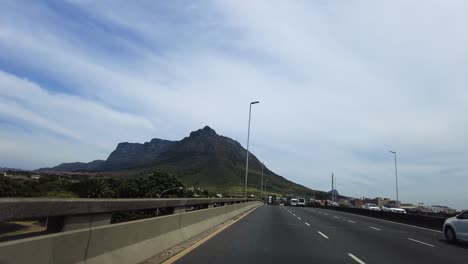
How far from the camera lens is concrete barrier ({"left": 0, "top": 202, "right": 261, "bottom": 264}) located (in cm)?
543

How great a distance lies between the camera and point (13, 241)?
17.3ft

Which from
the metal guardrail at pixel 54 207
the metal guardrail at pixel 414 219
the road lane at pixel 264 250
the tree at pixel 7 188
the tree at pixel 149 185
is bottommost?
the road lane at pixel 264 250

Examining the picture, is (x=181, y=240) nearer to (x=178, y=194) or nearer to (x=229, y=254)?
(x=229, y=254)

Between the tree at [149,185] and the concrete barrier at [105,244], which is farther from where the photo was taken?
the tree at [149,185]

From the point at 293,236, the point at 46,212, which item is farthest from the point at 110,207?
the point at 293,236

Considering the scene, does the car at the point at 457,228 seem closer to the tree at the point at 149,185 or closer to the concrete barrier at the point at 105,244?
the concrete barrier at the point at 105,244

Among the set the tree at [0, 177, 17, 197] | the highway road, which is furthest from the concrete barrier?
the tree at [0, 177, 17, 197]

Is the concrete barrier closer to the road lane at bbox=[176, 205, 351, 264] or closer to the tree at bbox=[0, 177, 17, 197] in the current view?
the road lane at bbox=[176, 205, 351, 264]

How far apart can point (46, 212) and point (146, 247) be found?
4425mm

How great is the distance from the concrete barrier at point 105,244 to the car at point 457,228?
37.3 feet

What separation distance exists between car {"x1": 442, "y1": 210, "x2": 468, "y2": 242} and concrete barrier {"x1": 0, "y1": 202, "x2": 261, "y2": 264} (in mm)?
11360

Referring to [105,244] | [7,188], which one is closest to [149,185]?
[7,188]

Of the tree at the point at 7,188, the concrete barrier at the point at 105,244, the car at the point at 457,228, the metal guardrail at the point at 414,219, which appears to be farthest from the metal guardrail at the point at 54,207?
the tree at the point at 7,188

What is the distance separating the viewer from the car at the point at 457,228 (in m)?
18.9
